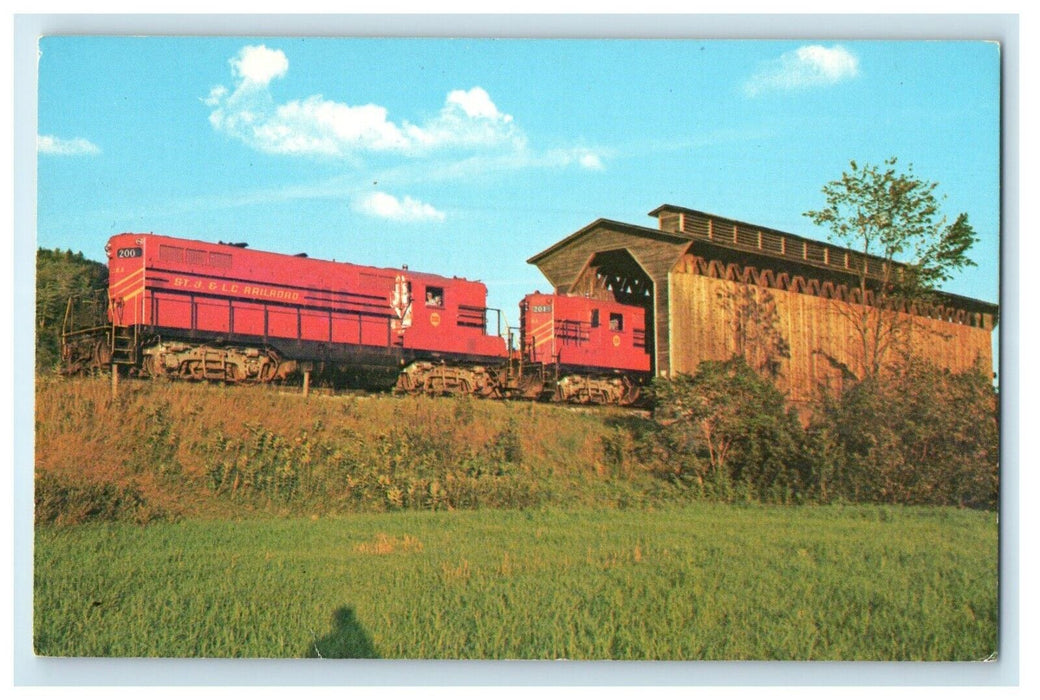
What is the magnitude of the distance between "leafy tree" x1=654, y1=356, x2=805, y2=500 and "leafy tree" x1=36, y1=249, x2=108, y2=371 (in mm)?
7296

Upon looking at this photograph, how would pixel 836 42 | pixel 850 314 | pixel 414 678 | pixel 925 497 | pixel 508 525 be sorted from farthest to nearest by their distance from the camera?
pixel 850 314 → pixel 925 497 → pixel 508 525 → pixel 836 42 → pixel 414 678

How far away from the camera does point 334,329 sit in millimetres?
14609

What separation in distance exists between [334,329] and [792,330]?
670 centimetres

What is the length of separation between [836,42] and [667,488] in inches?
215

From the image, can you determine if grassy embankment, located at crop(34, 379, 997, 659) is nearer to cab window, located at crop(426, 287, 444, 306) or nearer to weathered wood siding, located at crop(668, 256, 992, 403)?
weathered wood siding, located at crop(668, 256, 992, 403)

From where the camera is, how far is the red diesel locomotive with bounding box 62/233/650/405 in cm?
1276

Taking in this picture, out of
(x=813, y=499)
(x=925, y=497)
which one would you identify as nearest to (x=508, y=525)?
(x=813, y=499)

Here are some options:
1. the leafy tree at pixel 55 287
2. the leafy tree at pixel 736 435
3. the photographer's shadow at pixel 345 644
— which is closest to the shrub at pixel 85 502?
the leafy tree at pixel 55 287

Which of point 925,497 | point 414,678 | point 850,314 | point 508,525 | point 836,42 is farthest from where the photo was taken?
point 850,314

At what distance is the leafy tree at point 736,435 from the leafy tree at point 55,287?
7.30 meters

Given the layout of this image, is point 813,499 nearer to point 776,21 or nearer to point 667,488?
point 667,488

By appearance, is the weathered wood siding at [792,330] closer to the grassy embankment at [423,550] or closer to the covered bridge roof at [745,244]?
the covered bridge roof at [745,244]
